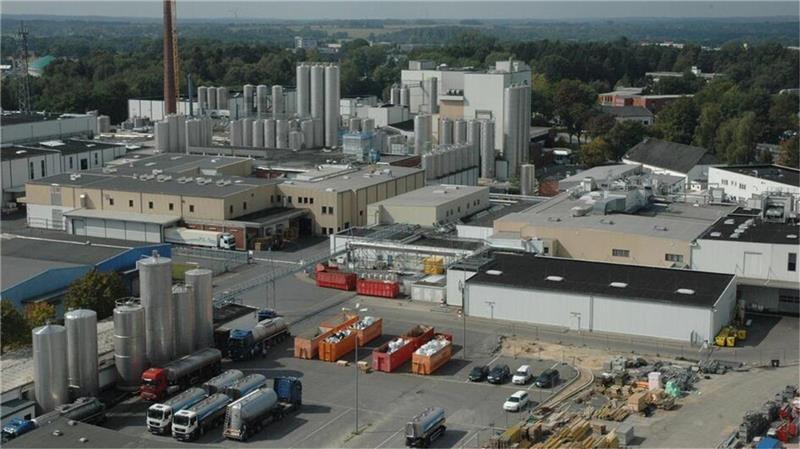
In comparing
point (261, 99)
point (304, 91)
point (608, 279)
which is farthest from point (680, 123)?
point (608, 279)

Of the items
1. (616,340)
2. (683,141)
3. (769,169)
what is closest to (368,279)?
(616,340)

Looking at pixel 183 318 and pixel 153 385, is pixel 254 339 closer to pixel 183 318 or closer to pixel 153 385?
pixel 183 318

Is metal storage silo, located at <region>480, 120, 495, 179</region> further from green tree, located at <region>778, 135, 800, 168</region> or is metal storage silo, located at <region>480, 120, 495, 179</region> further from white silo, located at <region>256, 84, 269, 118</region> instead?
white silo, located at <region>256, 84, 269, 118</region>

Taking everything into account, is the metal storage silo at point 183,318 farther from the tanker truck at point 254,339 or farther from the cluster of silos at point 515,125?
the cluster of silos at point 515,125

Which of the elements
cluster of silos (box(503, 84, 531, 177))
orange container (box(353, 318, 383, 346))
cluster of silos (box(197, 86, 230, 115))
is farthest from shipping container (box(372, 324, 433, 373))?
cluster of silos (box(197, 86, 230, 115))

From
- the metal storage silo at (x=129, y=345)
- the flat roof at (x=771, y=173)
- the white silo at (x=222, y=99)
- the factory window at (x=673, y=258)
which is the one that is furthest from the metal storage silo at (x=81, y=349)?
the white silo at (x=222, y=99)
